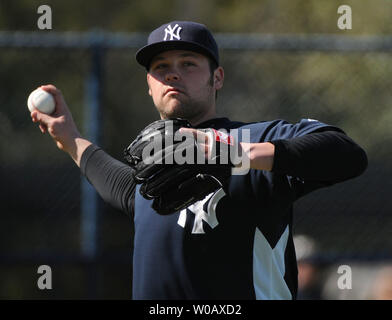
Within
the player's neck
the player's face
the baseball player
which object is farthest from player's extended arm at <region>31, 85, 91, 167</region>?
the player's neck

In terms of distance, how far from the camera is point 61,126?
2.94 metres

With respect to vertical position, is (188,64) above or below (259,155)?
above

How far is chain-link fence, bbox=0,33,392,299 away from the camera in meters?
5.04

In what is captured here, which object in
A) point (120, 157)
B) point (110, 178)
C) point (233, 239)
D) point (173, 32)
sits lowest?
point (233, 239)

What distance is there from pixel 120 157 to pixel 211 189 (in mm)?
3350

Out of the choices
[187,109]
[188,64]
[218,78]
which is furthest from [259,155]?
[218,78]

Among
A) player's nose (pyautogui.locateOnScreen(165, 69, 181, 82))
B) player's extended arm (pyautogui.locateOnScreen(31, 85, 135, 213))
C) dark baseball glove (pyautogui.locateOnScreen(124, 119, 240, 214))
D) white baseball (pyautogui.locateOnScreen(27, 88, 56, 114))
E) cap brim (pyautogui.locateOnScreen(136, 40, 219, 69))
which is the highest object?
cap brim (pyautogui.locateOnScreen(136, 40, 219, 69))

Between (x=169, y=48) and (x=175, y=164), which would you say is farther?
(x=169, y=48)

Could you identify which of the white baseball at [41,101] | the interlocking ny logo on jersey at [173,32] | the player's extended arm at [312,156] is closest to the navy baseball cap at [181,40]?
the interlocking ny logo on jersey at [173,32]

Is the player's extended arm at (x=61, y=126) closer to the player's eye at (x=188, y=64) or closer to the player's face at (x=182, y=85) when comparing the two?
the player's face at (x=182, y=85)

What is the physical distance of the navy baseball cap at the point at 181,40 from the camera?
254 centimetres

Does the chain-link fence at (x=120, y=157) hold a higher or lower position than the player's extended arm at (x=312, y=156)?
higher

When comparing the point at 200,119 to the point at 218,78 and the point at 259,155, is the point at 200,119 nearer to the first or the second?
the point at 218,78

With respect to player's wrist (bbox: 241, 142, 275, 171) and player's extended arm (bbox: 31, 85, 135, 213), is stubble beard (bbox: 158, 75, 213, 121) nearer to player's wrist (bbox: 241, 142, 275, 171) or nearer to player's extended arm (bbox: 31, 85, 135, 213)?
player's extended arm (bbox: 31, 85, 135, 213)
